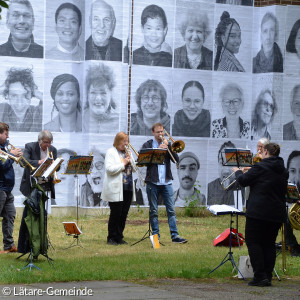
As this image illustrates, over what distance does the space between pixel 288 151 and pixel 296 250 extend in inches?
299

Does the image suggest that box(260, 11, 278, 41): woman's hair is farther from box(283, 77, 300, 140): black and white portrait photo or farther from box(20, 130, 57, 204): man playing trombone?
box(20, 130, 57, 204): man playing trombone

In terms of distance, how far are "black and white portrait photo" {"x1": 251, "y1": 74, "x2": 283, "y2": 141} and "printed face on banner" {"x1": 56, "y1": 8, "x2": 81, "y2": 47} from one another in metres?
4.97

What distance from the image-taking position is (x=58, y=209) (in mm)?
19125

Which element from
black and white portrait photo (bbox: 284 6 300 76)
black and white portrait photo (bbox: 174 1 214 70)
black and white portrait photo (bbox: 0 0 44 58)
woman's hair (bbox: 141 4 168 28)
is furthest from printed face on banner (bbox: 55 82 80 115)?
black and white portrait photo (bbox: 284 6 300 76)

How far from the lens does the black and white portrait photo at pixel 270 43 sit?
20.5m

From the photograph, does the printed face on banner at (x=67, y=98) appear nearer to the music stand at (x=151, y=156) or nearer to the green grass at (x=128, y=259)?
the green grass at (x=128, y=259)

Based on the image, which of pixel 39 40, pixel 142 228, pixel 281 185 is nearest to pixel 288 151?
pixel 142 228

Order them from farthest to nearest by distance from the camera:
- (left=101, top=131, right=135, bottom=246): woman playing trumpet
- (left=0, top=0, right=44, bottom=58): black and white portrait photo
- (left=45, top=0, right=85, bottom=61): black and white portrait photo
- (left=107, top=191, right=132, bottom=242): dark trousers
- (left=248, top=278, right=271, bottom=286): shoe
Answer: (left=45, top=0, right=85, bottom=61): black and white portrait photo, (left=0, top=0, right=44, bottom=58): black and white portrait photo, (left=107, top=191, right=132, bottom=242): dark trousers, (left=101, top=131, right=135, bottom=246): woman playing trumpet, (left=248, top=278, right=271, bottom=286): shoe

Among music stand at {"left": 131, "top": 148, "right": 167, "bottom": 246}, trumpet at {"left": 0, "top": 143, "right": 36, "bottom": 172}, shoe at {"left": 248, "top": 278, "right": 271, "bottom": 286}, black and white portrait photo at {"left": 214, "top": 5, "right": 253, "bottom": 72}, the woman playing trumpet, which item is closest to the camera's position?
shoe at {"left": 248, "top": 278, "right": 271, "bottom": 286}

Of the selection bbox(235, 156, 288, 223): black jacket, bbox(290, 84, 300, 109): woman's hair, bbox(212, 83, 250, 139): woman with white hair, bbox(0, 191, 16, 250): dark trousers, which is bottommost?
bbox(0, 191, 16, 250): dark trousers

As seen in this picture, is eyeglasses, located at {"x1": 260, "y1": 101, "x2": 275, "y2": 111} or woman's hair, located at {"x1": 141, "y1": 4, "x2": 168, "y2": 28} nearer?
woman's hair, located at {"x1": 141, "y1": 4, "x2": 168, "y2": 28}

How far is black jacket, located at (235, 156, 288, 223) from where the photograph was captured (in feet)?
34.4

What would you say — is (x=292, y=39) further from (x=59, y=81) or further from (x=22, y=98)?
(x=22, y=98)

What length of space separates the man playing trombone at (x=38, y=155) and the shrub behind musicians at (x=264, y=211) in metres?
3.68
